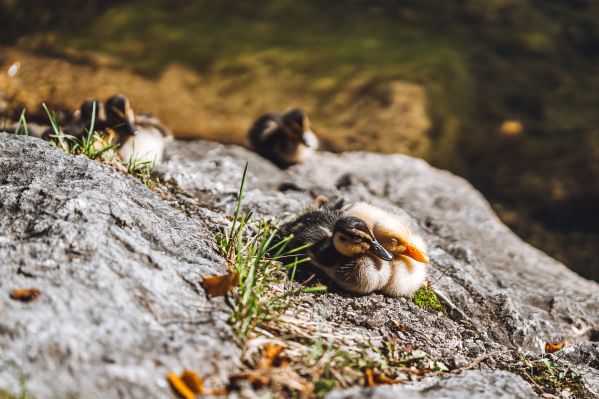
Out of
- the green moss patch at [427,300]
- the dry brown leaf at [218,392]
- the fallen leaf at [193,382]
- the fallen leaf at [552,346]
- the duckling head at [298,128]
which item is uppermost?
the fallen leaf at [193,382]

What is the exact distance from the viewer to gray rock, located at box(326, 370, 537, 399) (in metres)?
2.43

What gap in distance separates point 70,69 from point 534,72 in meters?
7.29

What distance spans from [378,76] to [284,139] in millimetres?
3818

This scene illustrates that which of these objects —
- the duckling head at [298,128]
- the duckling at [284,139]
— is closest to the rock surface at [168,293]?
the duckling at [284,139]

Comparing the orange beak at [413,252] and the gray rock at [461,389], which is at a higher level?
the orange beak at [413,252]

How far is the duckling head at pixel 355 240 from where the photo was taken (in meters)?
3.53

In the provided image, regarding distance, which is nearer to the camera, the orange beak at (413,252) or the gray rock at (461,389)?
the gray rock at (461,389)

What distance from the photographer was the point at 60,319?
2.39m

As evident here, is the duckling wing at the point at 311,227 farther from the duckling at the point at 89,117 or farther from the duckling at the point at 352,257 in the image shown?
the duckling at the point at 89,117

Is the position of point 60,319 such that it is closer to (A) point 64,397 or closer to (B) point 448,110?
(A) point 64,397

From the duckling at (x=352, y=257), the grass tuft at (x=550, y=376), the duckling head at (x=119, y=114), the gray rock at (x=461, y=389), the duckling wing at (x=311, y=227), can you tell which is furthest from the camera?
the duckling head at (x=119, y=114)

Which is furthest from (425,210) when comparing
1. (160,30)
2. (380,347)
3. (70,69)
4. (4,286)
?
(160,30)

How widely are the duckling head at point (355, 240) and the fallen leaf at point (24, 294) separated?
1.66 meters

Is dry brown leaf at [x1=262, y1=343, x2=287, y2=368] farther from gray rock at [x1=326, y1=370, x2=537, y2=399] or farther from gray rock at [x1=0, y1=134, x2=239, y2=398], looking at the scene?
gray rock at [x1=326, y1=370, x2=537, y2=399]
